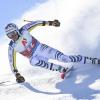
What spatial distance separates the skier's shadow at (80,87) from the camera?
30.2 feet

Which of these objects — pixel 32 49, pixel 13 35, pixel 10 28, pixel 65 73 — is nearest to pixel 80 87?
pixel 65 73

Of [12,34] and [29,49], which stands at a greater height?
[12,34]

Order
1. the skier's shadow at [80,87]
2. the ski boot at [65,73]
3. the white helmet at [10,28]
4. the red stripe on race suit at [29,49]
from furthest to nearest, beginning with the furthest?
the red stripe on race suit at [29,49] < the white helmet at [10,28] < the ski boot at [65,73] < the skier's shadow at [80,87]

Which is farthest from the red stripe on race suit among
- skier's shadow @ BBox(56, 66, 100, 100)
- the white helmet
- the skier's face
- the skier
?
skier's shadow @ BBox(56, 66, 100, 100)

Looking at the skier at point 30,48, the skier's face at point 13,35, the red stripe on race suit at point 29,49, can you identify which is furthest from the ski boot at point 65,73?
the skier's face at point 13,35

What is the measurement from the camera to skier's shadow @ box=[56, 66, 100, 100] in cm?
921

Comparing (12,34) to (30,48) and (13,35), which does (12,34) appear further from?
(30,48)

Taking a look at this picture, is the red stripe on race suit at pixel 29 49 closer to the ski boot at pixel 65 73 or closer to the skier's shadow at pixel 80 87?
the ski boot at pixel 65 73

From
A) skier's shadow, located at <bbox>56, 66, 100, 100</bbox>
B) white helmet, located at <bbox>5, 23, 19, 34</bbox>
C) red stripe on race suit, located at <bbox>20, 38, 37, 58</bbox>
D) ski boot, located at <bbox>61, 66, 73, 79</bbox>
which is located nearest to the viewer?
skier's shadow, located at <bbox>56, 66, 100, 100</bbox>

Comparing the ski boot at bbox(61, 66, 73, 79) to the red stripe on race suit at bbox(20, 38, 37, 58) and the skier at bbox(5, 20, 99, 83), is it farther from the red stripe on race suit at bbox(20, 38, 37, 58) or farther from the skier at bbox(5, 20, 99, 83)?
the red stripe on race suit at bbox(20, 38, 37, 58)

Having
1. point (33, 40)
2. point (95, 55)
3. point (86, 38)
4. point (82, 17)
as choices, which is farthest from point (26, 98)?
point (82, 17)

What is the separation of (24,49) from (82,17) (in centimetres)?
485

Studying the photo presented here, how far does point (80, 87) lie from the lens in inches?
381

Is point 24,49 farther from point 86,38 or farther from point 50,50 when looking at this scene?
point 86,38
